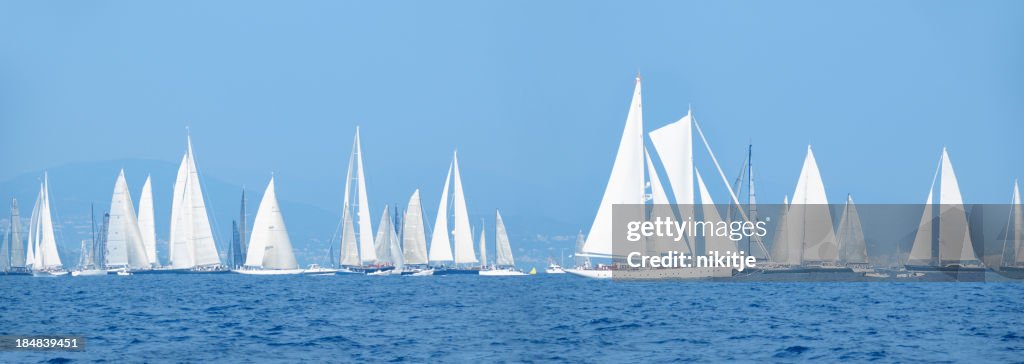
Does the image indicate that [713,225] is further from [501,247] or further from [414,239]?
[501,247]

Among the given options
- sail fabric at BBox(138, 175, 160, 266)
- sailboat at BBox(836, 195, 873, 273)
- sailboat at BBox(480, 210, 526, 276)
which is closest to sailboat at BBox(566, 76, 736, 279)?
sailboat at BBox(836, 195, 873, 273)

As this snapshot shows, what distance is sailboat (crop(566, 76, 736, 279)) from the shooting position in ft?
237

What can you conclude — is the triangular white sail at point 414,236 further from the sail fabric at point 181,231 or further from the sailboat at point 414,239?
the sail fabric at point 181,231

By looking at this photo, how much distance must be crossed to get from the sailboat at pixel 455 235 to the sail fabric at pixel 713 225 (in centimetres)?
3231

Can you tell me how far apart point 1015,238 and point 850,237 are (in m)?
10.9

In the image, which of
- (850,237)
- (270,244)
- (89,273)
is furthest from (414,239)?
(850,237)

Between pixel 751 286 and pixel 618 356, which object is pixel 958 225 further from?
pixel 618 356

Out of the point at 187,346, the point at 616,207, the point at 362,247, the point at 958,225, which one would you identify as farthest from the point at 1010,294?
the point at 362,247

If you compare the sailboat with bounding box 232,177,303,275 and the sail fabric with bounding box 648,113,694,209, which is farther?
the sailboat with bounding box 232,177,303,275

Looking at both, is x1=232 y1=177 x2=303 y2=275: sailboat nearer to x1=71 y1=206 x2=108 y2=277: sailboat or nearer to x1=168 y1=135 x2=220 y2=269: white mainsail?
x1=168 y1=135 x2=220 y2=269: white mainsail

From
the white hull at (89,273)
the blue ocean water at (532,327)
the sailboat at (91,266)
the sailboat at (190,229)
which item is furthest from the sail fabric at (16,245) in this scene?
the blue ocean water at (532,327)

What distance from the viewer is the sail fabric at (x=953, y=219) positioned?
9169cm

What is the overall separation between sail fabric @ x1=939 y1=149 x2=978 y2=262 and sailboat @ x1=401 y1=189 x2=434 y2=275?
39.3 metres

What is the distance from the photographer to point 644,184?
7412cm
